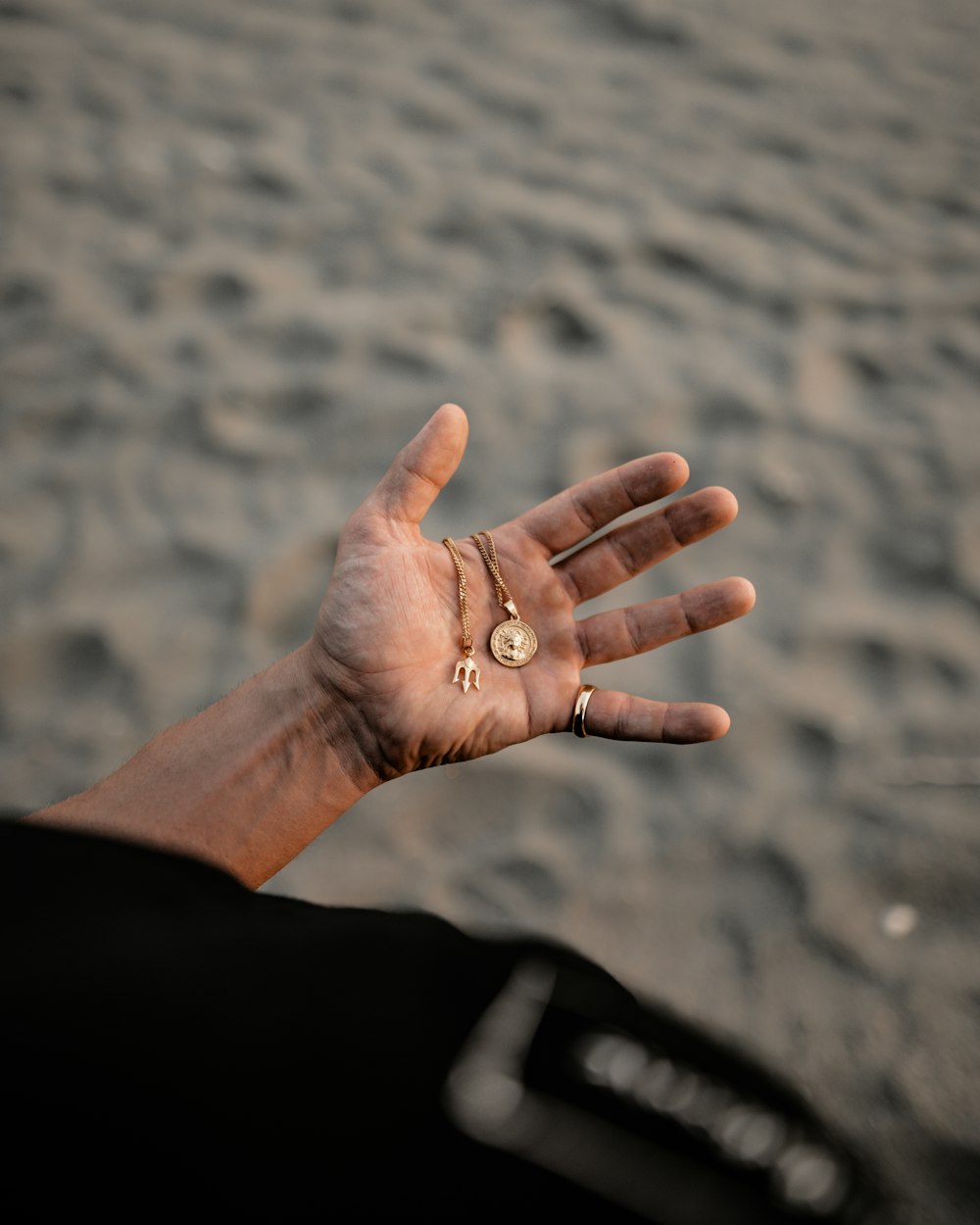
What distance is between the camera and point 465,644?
1987 millimetres

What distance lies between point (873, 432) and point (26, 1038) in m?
2.78

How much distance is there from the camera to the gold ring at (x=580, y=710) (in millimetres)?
1991

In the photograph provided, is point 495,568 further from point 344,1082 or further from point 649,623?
point 344,1082

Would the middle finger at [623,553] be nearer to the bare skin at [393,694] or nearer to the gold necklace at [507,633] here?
the bare skin at [393,694]

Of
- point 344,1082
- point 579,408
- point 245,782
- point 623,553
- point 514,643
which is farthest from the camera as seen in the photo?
point 579,408

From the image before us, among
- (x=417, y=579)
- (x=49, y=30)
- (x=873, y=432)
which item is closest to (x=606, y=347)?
(x=873, y=432)

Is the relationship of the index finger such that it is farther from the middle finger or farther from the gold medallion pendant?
the gold medallion pendant

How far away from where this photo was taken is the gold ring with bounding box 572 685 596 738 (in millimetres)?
1991

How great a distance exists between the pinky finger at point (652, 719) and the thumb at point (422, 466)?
55 centimetres

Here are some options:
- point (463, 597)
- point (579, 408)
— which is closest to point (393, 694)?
point (463, 597)

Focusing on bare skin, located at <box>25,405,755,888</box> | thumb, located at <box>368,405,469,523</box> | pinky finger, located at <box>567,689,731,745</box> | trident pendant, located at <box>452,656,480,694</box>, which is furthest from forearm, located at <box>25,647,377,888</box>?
pinky finger, located at <box>567,689,731,745</box>

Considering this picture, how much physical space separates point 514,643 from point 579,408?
1.23m

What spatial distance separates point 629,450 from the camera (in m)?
2.88

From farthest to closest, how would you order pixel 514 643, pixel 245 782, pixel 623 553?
pixel 623 553
pixel 514 643
pixel 245 782
